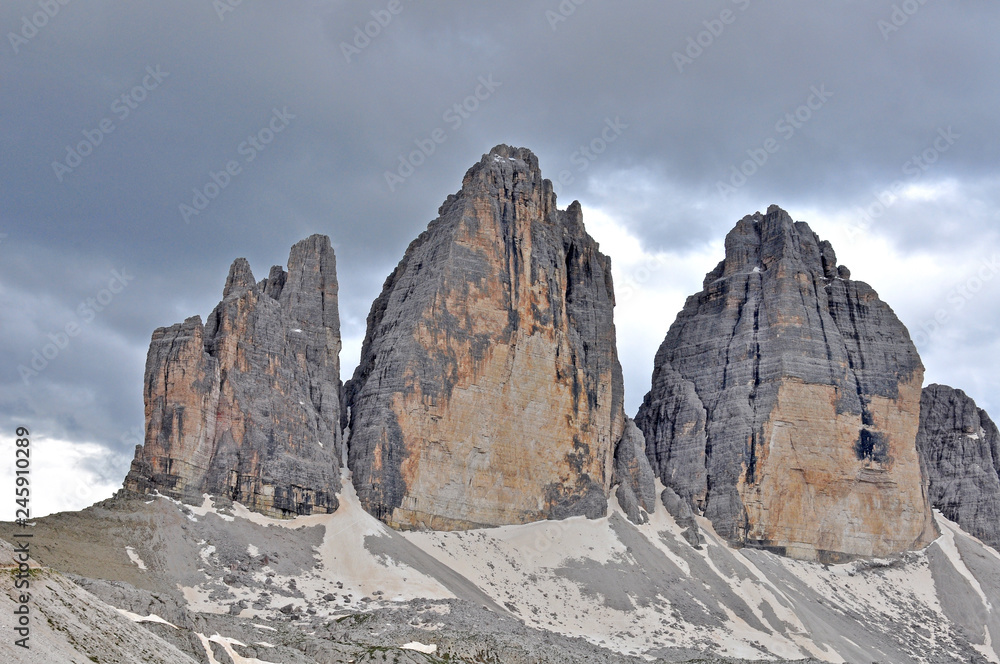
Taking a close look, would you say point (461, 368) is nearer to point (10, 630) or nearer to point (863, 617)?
point (863, 617)

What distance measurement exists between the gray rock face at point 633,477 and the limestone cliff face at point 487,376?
1.81m

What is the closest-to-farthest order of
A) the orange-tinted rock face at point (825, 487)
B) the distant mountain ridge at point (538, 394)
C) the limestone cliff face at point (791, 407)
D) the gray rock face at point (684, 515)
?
the distant mountain ridge at point (538, 394)
the gray rock face at point (684, 515)
the orange-tinted rock face at point (825, 487)
the limestone cliff face at point (791, 407)

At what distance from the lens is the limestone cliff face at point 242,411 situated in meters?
90.9

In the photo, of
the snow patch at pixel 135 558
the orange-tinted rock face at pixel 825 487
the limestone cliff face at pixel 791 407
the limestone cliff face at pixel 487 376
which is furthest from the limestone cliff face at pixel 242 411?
the orange-tinted rock face at pixel 825 487

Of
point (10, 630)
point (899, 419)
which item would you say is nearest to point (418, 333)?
point (899, 419)

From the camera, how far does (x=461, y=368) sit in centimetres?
10881

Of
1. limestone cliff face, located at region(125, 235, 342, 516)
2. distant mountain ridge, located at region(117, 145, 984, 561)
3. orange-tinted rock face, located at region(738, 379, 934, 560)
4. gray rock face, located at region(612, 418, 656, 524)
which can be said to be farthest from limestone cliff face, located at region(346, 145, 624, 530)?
orange-tinted rock face, located at region(738, 379, 934, 560)

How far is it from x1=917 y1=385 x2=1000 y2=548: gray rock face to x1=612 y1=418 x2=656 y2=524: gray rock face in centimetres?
4004

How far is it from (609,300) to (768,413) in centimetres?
2244

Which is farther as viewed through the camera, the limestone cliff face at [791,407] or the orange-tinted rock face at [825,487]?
the limestone cliff face at [791,407]

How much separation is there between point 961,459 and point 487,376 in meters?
70.5

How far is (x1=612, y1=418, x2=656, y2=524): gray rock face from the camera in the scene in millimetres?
116688

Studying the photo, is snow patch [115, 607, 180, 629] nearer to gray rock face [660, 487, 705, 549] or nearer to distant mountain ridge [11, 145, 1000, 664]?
distant mountain ridge [11, 145, 1000, 664]

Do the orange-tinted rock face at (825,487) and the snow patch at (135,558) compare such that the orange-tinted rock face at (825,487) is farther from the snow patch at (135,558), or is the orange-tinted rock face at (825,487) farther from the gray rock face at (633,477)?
the snow patch at (135,558)
